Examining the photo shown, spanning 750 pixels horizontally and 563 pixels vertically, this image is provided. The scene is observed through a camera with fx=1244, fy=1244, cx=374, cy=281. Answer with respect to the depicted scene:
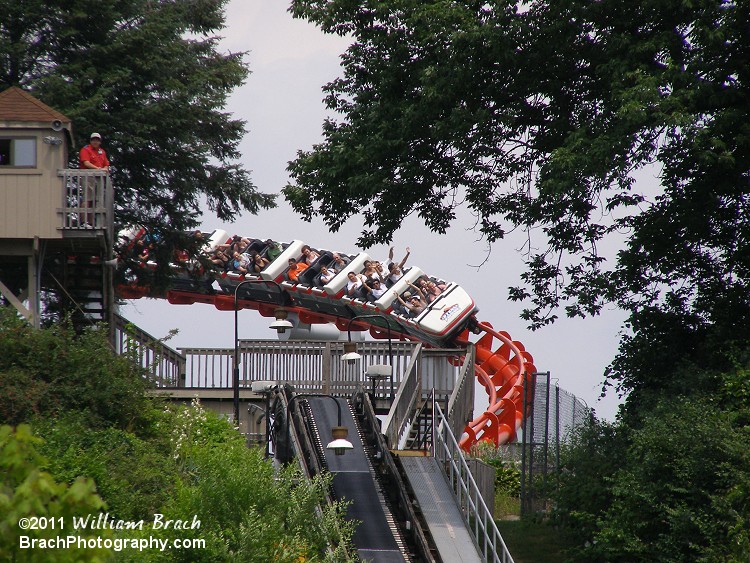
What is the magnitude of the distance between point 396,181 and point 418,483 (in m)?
6.97

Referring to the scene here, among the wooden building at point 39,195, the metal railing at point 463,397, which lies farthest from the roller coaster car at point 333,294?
the wooden building at point 39,195

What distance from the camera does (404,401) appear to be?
25312 millimetres

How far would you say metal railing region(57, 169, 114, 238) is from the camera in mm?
24453

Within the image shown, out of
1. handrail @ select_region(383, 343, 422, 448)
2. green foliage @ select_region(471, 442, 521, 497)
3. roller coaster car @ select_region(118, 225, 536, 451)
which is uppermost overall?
roller coaster car @ select_region(118, 225, 536, 451)

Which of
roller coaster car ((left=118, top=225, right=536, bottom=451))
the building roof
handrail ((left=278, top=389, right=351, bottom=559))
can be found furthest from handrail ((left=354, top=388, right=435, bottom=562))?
roller coaster car ((left=118, top=225, right=536, bottom=451))

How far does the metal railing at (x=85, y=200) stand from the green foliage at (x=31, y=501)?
50.8 feet

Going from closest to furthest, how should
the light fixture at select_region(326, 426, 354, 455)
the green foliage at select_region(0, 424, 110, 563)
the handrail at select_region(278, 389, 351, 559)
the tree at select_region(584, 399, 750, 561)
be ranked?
the green foliage at select_region(0, 424, 110, 563)
the tree at select_region(584, 399, 750, 561)
the light fixture at select_region(326, 426, 354, 455)
the handrail at select_region(278, 389, 351, 559)

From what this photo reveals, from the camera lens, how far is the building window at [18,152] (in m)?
24.7

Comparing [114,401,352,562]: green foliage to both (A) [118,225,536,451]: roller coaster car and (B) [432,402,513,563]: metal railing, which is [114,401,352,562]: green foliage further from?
(A) [118,225,536,451]: roller coaster car

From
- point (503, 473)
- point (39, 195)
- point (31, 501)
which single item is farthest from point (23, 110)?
point (31, 501)

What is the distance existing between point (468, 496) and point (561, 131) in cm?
815

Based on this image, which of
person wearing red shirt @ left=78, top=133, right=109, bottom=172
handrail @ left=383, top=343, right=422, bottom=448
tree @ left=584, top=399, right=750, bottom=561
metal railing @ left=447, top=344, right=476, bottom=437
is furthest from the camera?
metal railing @ left=447, top=344, right=476, bottom=437

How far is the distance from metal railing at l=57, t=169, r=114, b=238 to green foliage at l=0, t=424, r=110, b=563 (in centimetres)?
1549

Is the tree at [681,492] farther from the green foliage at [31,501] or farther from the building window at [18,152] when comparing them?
the building window at [18,152]
